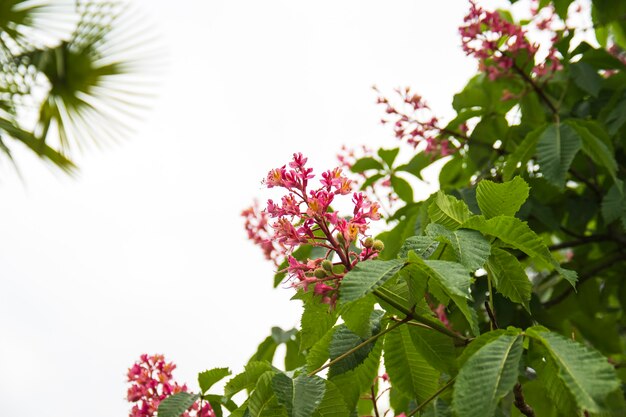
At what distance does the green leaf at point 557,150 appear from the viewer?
1.83 m

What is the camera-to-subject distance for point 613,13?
7.00ft

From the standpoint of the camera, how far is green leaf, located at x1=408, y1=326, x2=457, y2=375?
1.11 metres

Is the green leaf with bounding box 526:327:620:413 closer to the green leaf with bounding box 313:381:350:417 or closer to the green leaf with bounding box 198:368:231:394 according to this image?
the green leaf with bounding box 313:381:350:417

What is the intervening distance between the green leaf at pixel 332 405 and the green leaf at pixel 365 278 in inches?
10.7

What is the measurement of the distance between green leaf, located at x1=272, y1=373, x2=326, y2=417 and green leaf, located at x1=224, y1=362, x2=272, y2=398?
0.11 meters

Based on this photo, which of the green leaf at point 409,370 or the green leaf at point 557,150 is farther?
the green leaf at point 557,150

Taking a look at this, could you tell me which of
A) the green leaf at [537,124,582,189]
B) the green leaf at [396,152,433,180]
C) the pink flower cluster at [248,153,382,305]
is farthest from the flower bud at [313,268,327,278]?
the green leaf at [396,152,433,180]

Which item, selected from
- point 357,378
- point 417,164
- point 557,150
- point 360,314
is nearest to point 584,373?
point 360,314

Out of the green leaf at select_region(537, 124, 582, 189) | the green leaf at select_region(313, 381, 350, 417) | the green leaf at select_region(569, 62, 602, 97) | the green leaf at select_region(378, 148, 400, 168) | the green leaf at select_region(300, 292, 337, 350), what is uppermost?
the green leaf at select_region(378, 148, 400, 168)

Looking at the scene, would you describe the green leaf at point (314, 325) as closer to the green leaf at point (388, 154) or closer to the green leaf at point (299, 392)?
the green leaf at point (299, 392)

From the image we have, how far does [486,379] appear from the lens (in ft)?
2.77

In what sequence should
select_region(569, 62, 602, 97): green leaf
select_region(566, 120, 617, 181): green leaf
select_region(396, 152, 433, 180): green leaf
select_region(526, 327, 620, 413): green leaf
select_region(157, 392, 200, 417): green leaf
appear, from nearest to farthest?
select_region(526, 327, 620, 413): green leaf, select_region(157, 392, 200, 417): green leaf, select_region(566, 120, 617, 181): green leaf, select_region(569, 62, 602, 97): green leaf, select_region(396, 152, 433, 180): green leaf

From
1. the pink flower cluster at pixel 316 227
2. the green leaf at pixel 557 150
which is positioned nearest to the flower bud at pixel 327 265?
the pink flower cluster at pixel 316 227

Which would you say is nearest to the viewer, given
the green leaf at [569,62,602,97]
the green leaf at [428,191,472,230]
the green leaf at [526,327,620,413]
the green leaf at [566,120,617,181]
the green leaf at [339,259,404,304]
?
the green leaf at [526,327,620,413]
